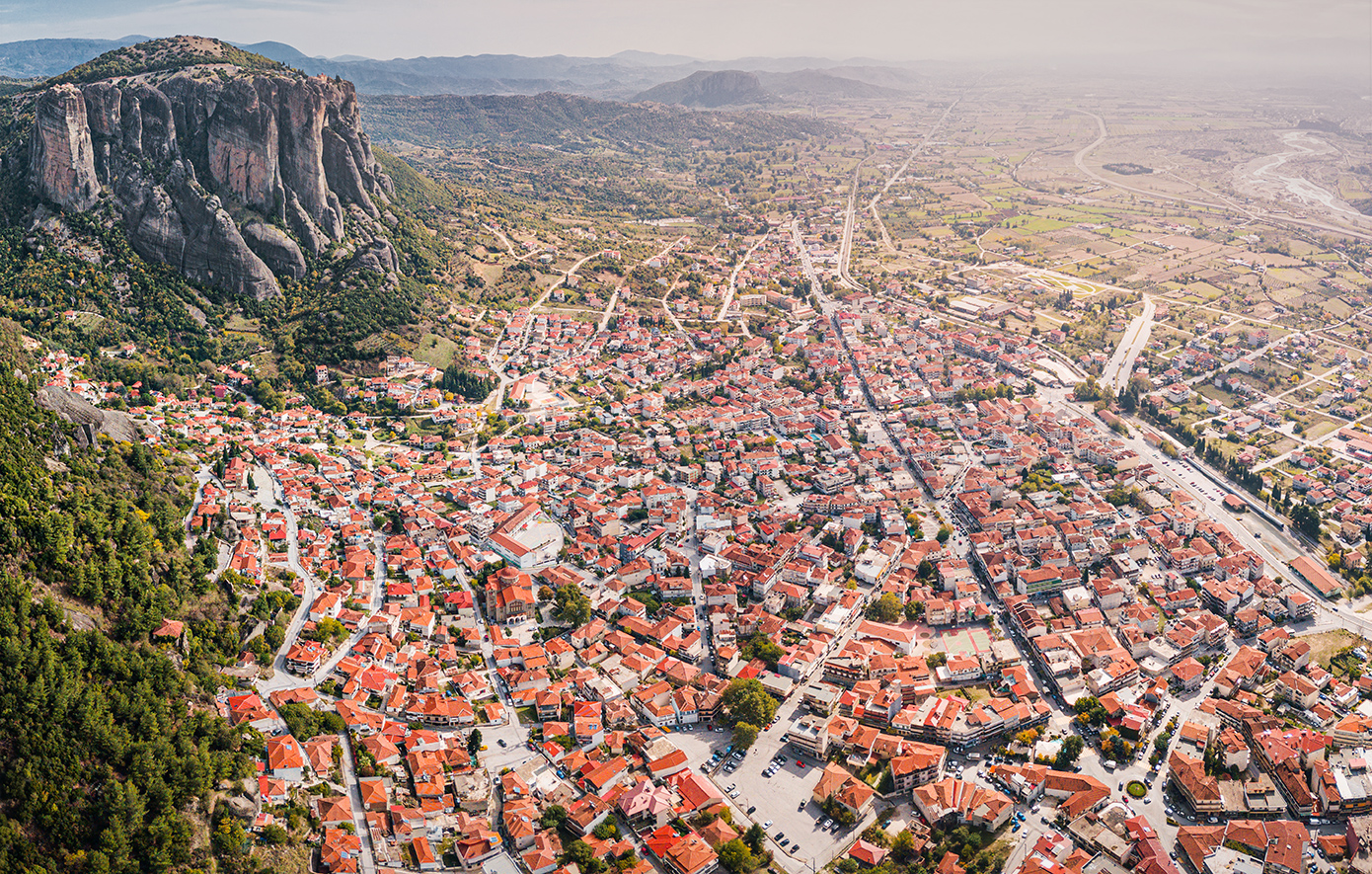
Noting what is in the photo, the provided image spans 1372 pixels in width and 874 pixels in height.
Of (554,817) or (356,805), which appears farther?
(356,805)

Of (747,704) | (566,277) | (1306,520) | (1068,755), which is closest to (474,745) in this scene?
(747,704)

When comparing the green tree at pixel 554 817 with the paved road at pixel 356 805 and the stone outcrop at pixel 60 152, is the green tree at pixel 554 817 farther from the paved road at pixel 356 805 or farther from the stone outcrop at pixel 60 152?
the stone outcrop at pixel 60 152

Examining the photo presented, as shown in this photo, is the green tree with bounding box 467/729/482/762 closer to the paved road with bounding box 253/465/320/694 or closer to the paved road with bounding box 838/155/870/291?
the paved road with bounding box 253/465/320/694

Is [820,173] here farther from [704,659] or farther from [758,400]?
[704,659]

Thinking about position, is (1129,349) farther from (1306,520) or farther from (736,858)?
(736,858)

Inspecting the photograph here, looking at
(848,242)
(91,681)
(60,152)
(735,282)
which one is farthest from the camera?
(848,242)

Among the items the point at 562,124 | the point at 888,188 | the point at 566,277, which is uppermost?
the point at 562,124
